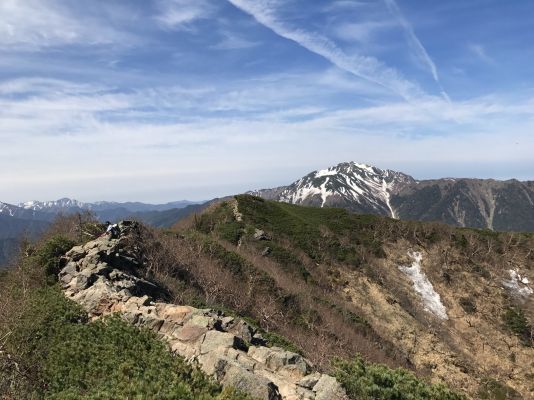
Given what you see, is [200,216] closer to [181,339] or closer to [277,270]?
[277,270]

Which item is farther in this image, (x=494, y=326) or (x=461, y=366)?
(x=494, y=326)

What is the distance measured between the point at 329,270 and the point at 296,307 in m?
21.8

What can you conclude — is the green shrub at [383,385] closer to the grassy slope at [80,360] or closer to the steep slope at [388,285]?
the grassy slope at [80,360]

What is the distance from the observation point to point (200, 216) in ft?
283

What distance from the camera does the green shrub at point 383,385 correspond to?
1467 centimetres

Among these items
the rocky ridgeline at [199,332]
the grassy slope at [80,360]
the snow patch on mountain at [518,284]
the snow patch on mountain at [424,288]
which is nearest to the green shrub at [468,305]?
the snow patch on mountain at [424,288]

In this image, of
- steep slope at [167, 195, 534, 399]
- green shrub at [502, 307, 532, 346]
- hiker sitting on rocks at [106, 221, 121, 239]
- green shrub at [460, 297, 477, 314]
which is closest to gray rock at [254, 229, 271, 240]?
steep slope at [167, 195, 534, 399]

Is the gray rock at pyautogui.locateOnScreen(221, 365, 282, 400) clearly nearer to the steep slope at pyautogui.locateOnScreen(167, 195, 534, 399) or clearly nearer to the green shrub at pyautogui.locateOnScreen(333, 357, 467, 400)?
the green shrub at pyautogui.locateOnScreen(333, 357, 467, 400)

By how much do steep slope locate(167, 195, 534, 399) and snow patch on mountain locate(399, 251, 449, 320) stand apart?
0.21 meters

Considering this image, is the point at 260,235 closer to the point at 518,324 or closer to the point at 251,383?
the point at 518,324

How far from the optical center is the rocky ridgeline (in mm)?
15477

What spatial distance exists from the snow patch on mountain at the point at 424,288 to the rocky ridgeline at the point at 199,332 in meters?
53.8

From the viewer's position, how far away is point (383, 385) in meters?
15.4

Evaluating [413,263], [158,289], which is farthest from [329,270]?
[158,289]
